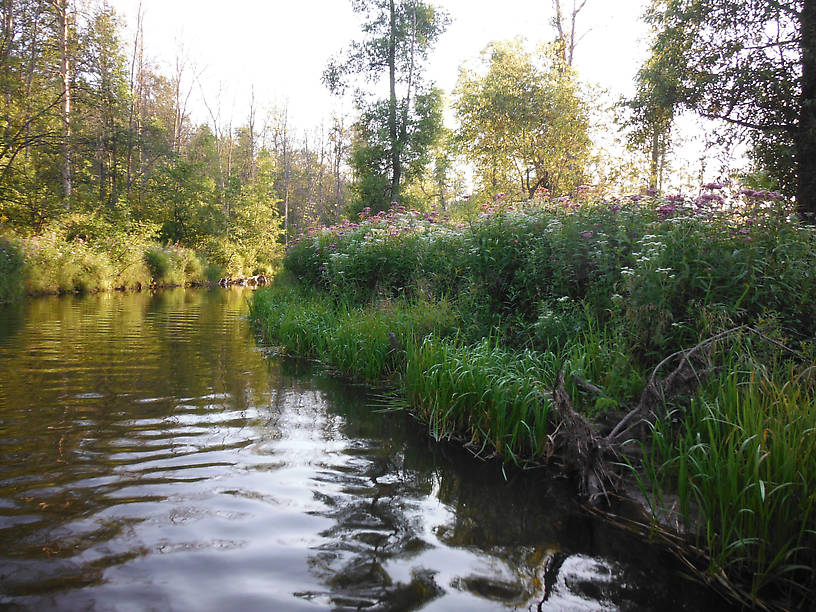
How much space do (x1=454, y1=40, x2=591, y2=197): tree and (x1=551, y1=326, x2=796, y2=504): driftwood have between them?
648 inches

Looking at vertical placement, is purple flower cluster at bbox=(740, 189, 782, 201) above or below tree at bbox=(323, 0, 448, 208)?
below

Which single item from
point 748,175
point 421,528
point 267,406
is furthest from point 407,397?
point 748,175

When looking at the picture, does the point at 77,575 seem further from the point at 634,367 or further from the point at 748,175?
the point at 748,175

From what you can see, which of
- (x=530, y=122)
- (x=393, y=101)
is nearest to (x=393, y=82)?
(x=393, y=101)

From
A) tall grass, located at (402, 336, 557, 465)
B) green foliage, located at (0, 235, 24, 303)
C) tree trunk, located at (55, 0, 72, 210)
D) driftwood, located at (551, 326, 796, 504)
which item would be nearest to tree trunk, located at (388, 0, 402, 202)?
tree trunk, located at (55, 0, 72, 210)

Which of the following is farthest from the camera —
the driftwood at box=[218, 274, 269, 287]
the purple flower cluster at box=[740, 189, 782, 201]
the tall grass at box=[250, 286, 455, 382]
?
the driftwood at box=[218, 274, 269, 287]

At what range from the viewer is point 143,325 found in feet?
38.0

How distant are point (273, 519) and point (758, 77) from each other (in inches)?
548

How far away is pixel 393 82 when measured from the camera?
2516 centimetres

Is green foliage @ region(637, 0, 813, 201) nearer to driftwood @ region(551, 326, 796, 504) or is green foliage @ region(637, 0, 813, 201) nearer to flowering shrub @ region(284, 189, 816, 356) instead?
flowering shrub @ region(284, 189, 816, 356)

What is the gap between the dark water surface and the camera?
94.9 inches

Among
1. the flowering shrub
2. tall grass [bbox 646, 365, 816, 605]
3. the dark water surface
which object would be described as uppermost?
the flowering shrub

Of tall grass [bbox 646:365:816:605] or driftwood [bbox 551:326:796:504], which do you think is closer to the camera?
tall grass [bbox 646:365:816:605]

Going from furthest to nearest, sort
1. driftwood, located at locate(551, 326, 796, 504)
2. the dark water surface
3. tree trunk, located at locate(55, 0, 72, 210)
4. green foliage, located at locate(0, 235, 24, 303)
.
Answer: tree trunk, located at locate(55, 0, 72, 210)
green foliage, located at locate(0, 235, 24, 303)
driftwood, located at locate(551, 326, 796, 504)
the dark water surface
